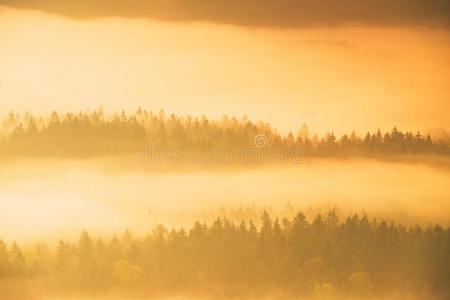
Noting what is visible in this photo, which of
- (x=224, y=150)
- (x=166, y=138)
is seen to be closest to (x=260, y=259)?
(x=224, y=150)

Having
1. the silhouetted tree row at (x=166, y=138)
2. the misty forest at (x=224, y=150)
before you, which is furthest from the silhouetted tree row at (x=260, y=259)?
the silhouetted tree row at (x=166, y=138)

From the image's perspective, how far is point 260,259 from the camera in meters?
3.06

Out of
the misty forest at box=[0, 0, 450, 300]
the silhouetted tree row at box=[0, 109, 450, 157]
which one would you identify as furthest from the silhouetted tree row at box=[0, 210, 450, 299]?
the silhouetted tree row at box=[0, 109, 450, 157]

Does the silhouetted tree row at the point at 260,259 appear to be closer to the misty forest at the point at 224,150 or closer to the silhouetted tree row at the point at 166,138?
the misty forest at the point at 224,150

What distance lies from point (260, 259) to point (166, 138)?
2.05 ft

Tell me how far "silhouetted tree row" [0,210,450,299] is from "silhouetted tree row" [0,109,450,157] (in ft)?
0.99

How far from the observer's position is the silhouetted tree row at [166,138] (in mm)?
3020

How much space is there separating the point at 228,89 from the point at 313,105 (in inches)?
14.4

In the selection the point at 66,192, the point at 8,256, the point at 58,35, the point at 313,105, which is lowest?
the point at 8,256

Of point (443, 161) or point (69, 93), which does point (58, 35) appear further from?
point (443, 161)

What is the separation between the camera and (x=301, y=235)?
3080mm

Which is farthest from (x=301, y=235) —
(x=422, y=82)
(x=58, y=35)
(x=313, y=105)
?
(x=58, y=35)

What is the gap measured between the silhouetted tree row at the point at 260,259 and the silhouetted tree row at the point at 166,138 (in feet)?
0.99

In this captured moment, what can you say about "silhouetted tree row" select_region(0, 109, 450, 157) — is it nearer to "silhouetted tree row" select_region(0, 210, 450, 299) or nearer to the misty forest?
the misty forest
